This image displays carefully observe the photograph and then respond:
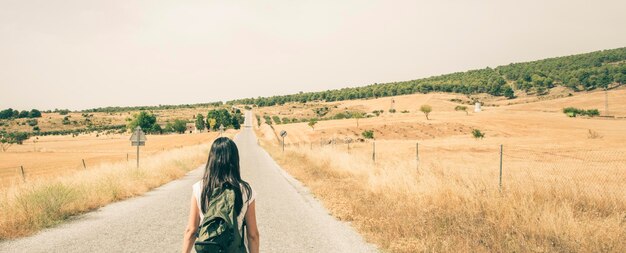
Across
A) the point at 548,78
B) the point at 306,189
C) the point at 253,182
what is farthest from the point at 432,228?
the point at 548,78

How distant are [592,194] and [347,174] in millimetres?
9805

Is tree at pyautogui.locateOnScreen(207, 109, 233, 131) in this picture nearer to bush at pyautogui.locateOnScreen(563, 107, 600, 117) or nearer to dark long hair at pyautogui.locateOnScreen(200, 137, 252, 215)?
bush at pyautogui.locateOnScreen(563, 107, 600, 117)

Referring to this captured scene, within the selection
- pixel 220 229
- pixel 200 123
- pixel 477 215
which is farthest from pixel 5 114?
pixel 220 229

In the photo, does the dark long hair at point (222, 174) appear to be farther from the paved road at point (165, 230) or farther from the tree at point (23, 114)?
the tree at point (23, 114)

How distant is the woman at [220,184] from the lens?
3.36m

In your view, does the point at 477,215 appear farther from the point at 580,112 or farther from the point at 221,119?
the point at 221,119

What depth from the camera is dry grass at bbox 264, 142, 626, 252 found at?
6773 millimetres

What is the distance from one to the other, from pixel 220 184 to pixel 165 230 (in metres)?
6.51

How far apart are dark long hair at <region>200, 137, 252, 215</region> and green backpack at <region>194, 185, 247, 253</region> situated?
125 millimetres

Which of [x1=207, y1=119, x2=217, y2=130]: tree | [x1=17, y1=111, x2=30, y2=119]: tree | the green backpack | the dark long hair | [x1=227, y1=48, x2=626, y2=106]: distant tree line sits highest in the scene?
[x1=227, y1=48, x2=626, y2=106]: distant tree line

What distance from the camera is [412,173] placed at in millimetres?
14484

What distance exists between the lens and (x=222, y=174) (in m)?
3.37

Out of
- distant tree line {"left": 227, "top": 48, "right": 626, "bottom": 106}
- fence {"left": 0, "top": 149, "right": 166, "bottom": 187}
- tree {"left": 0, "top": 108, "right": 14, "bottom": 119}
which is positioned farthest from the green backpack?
tree {"left": 0, "top": 108, "right": 14, "bottom": 119}

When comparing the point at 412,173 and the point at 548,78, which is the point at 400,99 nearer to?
the point at 548,78
